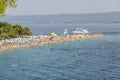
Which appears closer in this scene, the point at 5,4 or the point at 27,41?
the point at 5,4

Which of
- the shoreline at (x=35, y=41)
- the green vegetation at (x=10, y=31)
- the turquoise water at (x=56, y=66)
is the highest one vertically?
the green vegetation at (x=10, y=31)

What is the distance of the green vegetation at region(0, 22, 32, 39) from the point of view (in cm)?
10169

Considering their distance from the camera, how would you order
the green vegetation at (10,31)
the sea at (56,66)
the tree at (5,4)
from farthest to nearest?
the green vegetation at (10,31) < the tree at (5,4) < the sea at (56,66)

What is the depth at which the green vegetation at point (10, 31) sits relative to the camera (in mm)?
101688

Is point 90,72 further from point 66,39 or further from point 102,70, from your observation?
point 66,39

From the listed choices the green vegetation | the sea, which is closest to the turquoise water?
the sea

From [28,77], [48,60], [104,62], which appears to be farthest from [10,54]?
[28,77]

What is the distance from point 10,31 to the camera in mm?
104375

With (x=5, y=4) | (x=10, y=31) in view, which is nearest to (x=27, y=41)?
(x=10, y=31)

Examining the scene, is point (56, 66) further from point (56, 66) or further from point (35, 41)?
point (35, 41)

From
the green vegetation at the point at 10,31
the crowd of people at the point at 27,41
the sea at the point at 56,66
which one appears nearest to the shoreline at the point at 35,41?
the crowd of people at the point at 27,41

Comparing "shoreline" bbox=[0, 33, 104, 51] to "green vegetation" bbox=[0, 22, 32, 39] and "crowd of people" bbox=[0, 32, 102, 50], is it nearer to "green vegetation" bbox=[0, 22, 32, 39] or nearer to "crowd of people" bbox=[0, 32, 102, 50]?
"crowd of people" bbox=[0, 32, 102, 50]

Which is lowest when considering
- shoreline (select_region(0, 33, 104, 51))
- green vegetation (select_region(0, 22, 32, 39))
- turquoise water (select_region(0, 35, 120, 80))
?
turquoise water (select_region(0, 35, 120, 80))

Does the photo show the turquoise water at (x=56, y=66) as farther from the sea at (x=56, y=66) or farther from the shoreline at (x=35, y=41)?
the shoreline at (x=35, y=41)
